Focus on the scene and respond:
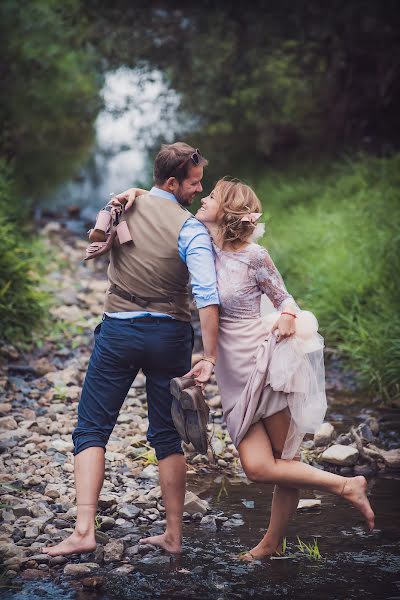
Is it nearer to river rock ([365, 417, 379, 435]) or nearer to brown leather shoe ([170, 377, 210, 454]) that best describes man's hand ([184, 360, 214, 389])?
brown leather shoe ([170, 377, 210, 454])

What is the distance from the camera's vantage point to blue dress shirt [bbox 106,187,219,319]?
3529 mm

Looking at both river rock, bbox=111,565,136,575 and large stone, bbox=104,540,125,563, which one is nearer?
river rock, bbox=111,565,136,575

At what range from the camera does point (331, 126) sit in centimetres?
1365

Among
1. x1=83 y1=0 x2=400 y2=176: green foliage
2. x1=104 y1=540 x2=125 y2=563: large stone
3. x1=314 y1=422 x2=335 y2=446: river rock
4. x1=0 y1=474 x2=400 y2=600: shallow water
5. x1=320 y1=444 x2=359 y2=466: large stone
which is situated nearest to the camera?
x1=0 y1=474 x2=400 y2=600: shallow water

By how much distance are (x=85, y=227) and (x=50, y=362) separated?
591 centimetres

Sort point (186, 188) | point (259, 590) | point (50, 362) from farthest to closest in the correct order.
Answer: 1. point (50, 362)
2. point (186, 188)
3. point (259, 590)

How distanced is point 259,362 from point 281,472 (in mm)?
473

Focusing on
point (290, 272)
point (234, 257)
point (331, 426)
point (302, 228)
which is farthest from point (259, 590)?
point (302, 228)

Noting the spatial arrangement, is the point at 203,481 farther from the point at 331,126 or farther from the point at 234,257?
the point at 331,126

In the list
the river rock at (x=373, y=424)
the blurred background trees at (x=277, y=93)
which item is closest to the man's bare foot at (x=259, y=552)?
the river rock at (x=373, y=424)

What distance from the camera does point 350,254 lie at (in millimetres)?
8281

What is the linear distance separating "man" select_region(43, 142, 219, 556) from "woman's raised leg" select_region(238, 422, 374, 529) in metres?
0.37

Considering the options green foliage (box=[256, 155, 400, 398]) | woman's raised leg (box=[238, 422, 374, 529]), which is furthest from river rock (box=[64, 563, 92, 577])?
green foliage (box=[256, 155, 400, 398])

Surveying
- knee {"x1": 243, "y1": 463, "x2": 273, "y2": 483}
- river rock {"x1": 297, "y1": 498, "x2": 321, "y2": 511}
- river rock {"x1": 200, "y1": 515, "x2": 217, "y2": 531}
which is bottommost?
river rock {"x1": 200, "y1": 515, "x2": 217, "y2": 531}
